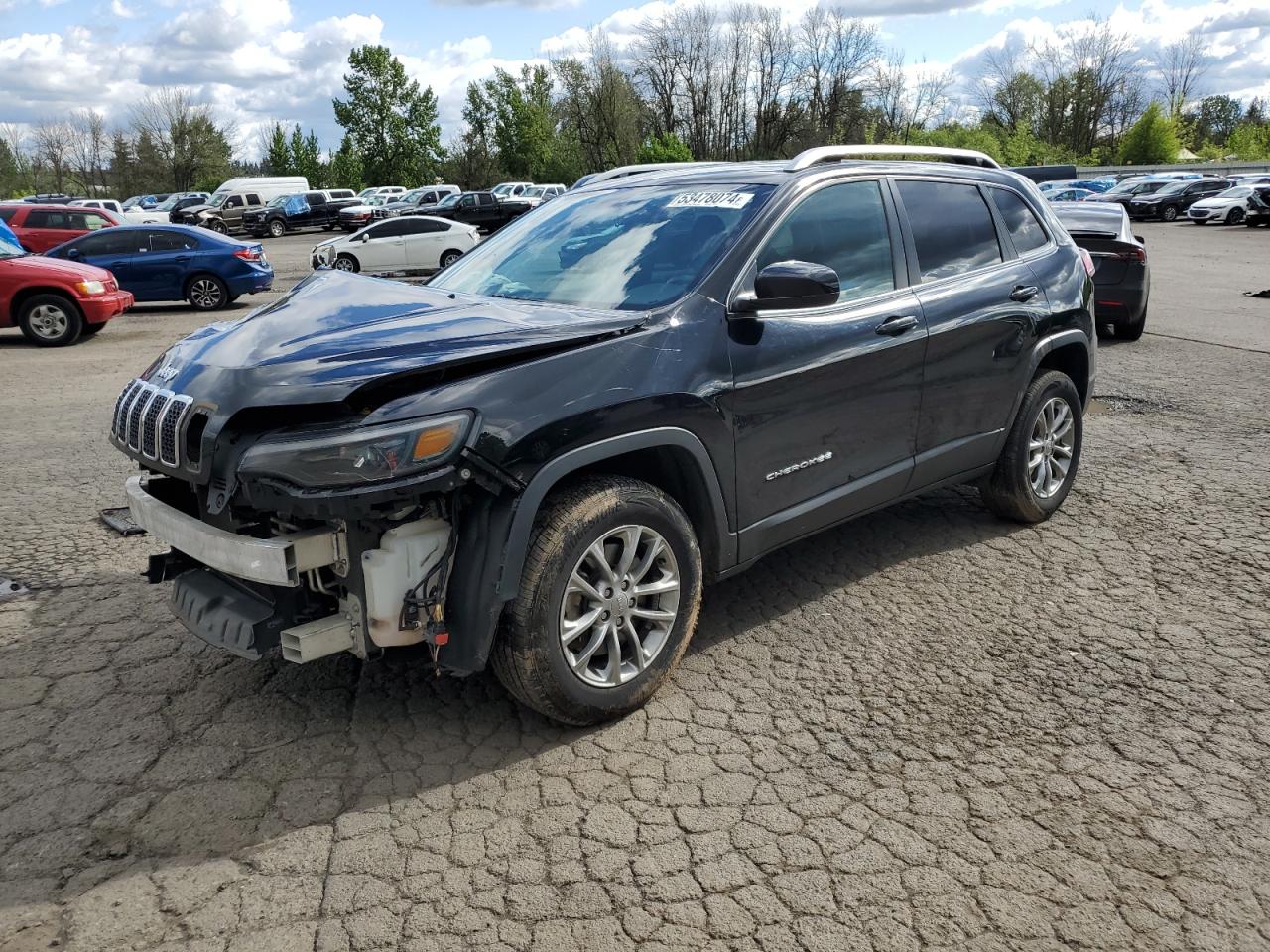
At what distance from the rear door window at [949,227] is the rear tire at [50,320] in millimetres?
12398

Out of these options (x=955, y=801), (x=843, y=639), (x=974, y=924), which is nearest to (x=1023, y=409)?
(x=843, y=639)

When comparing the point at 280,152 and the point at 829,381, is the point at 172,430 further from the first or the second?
the point at 280,152

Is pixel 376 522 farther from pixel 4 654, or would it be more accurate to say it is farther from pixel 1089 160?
pixel 1089 160

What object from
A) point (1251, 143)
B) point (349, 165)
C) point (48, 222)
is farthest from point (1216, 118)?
point (48, 222)

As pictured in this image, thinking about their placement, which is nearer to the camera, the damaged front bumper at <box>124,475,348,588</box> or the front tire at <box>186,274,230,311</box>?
the damaged front bumper at <box>124,475,348,588</box>

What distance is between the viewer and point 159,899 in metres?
2.77

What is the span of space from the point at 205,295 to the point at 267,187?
36009 mm

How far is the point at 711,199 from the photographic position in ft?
14.1

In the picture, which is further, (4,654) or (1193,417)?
(1193,417)

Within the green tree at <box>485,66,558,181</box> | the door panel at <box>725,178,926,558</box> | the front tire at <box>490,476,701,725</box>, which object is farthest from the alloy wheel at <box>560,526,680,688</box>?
the green tree at <box>485,66,558,181</box>

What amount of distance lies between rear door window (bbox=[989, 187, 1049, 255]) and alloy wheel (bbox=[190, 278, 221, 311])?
15.2 m

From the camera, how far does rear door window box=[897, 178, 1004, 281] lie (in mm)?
4766

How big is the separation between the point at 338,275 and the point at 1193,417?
6.75m

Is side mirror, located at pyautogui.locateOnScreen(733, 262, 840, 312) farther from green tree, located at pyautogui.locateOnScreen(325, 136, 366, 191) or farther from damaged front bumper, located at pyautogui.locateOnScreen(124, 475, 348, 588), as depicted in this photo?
green tree, located at pyautogui.locateOnScreen(325, 136, 366, 191)
